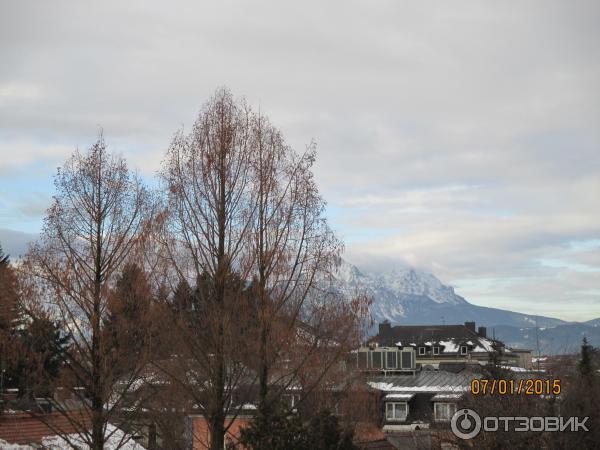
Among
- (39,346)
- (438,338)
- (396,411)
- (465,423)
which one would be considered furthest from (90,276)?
(438,338)

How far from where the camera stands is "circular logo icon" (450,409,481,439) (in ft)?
79.5

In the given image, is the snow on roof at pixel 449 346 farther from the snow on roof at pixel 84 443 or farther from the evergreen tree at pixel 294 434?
the evergreen tree at pixel 294 434

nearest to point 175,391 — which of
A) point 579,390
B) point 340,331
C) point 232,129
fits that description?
point 340,331

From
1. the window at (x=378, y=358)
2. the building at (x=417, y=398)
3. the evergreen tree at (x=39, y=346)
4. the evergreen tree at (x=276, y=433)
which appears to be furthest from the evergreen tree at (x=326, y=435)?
the window at (x=378, y=358)

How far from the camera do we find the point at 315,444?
16.4 metres

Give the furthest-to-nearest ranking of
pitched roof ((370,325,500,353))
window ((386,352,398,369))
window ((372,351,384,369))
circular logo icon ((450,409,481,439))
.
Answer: pitched roof ((370,325,500,353)) → window ((386,352,398,369)) → window ((372,351,384,369)) → circular logo icon ((450,409,481,439))

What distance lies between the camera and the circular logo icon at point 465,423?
954 inches

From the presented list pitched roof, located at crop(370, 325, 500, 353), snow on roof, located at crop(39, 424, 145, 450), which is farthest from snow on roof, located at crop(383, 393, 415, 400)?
pitched roof, located at crop(370, 325, 500, 353)

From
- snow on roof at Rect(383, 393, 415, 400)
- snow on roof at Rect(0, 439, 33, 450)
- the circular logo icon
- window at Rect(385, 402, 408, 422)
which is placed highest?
the circular logo icon

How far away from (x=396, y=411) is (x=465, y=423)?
29.2 metres

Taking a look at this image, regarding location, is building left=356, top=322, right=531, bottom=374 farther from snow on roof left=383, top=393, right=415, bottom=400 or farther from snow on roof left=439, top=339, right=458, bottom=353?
snow on roof left=383, top=393, right=415, bottom=400

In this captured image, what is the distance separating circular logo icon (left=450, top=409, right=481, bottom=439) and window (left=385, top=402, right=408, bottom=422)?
28369 millimetres

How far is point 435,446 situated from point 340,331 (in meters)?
9.47

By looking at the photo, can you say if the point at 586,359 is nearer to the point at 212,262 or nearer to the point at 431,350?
the point at 212,262
